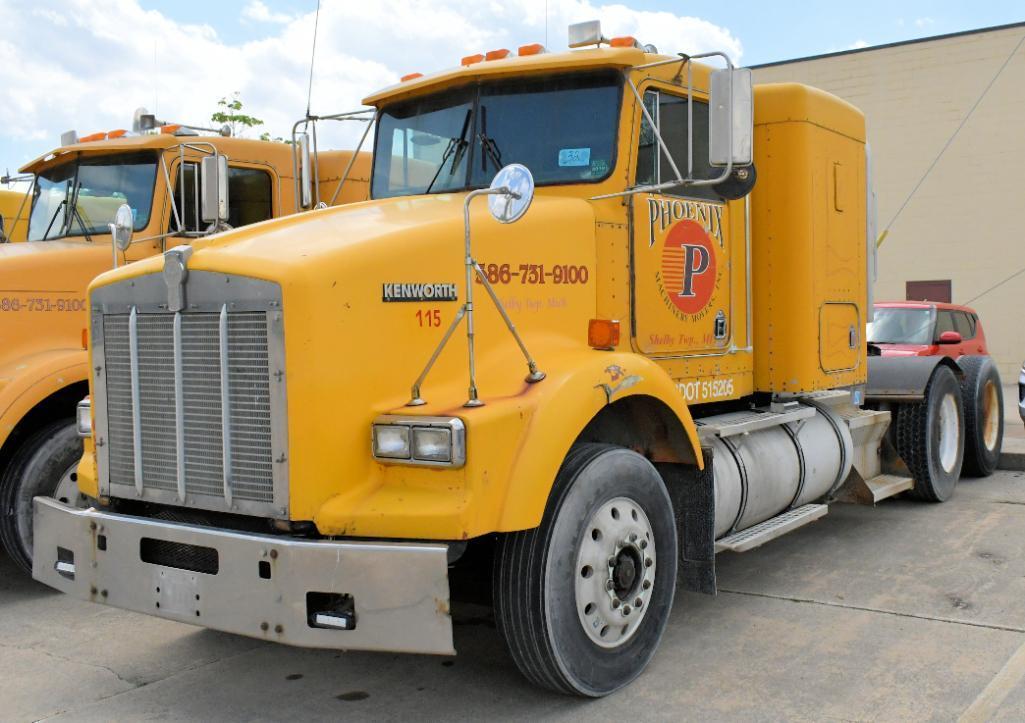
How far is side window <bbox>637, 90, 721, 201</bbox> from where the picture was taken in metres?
5.27

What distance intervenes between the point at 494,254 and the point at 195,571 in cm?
179

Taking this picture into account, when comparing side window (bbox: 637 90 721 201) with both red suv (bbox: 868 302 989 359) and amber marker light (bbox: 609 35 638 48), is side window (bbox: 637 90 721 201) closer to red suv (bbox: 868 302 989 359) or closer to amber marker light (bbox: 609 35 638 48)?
amber marker light (bbox: 609 35 638 48)

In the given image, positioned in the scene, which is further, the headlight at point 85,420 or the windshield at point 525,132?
the windshield at point 525,132

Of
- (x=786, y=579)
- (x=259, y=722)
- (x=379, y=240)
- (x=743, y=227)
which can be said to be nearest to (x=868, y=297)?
(x=743, y=227)

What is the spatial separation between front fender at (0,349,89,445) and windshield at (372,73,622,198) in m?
2.48

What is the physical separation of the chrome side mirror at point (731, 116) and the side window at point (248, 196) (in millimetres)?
4322

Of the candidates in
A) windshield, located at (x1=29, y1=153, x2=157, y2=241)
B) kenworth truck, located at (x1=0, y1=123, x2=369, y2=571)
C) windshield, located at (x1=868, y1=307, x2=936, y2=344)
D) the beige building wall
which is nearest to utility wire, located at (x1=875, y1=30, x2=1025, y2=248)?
the beige building wall

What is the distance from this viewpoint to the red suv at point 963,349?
9266 mm

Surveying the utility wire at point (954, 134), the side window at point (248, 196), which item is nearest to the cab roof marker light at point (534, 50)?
the side window at point (248, 196)

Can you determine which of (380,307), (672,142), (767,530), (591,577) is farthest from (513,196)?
(767,530)

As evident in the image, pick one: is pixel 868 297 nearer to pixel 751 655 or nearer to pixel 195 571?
pixel 751 655

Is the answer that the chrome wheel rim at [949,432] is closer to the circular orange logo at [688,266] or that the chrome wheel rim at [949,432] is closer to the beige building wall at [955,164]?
the circular orange logo at [688,266]

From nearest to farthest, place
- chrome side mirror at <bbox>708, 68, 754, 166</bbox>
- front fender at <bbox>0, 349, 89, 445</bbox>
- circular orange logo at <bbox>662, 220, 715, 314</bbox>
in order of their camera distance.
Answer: chrome side mirror at <bbox>708, 68, 754, 166</bbox> < circular orange logo at <bbox>662, 220, 715, 314</bbox> < front fender at <bbox>0, 349, 89, 445</bbox>

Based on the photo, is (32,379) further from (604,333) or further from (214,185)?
(604,333)
